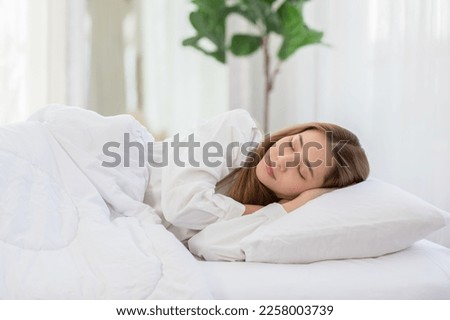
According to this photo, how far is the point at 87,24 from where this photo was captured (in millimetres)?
3578

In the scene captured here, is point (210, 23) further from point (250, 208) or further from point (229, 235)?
point (229, 235)

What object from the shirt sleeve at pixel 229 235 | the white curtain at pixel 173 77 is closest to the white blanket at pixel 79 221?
the shirt sleeve at pixel 229 235

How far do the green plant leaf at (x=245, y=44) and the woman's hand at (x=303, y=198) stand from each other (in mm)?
1741

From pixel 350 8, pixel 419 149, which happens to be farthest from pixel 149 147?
pixel 350 8

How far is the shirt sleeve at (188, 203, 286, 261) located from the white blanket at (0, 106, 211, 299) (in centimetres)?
10

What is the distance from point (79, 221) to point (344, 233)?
24.3 inches

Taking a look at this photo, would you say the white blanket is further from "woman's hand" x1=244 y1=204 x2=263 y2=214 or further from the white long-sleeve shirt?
"woman's hand" x1=244 y1=204 x2=263 y2=214

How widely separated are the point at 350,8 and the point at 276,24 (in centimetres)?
38

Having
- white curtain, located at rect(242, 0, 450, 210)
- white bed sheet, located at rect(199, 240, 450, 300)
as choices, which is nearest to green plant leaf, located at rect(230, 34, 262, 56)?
white curtain, located at rect(242, 0, 450, 210)

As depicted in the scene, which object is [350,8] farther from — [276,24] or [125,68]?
[125,68]

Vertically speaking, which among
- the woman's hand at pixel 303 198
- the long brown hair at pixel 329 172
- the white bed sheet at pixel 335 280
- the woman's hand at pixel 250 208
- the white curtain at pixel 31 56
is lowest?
the white bed sheet at pixel 335 280

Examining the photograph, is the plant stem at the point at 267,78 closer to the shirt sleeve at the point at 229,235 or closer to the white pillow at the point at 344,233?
the shirt sleeve at the point at 229,235

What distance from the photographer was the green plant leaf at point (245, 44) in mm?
3125

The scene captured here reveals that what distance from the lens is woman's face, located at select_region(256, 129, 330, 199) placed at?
1.49m
